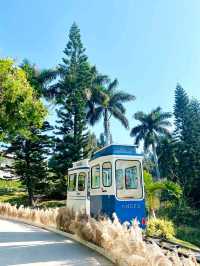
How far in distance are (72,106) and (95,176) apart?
25.7 meters

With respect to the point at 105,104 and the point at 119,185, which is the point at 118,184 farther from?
the point at 105,104

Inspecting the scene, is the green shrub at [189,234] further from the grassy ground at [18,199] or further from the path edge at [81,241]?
the path edge at [81,241]

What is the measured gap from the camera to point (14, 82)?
1895 cm

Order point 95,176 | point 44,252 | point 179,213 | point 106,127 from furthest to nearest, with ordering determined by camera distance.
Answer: point 106,127 < point 179,213 < point 95,176 < point 44,252

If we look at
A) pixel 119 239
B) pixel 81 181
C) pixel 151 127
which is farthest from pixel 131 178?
→ pixel 151 127

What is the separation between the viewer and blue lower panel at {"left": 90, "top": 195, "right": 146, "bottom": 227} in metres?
11.7

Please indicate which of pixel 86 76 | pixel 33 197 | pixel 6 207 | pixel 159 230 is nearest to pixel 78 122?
pixel 86 76

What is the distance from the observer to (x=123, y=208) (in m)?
11.8

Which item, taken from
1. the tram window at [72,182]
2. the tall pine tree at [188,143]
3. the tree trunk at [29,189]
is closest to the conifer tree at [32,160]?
the tree trunk at [29,189]

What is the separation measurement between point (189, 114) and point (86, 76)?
15928 millimetres

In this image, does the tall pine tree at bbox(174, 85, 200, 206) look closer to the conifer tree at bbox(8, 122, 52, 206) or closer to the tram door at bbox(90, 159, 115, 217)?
the conifer tree at bbox(8, 122, 52, 206)

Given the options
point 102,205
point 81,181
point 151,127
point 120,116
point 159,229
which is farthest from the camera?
point 151,127

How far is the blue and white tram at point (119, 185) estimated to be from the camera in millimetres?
11852

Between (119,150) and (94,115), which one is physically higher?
(94,115)
